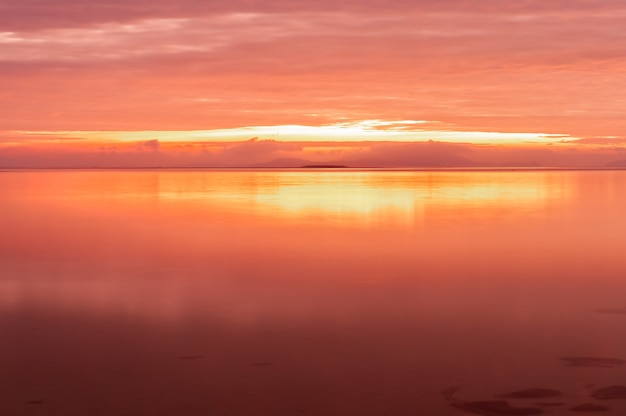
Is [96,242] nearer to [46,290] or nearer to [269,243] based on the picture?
[269,243]

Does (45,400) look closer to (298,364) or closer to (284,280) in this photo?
(298,364)

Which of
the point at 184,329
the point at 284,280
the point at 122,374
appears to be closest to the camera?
the point at 122,374

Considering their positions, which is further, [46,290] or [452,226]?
[452,226]

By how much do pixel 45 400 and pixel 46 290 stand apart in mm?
5074

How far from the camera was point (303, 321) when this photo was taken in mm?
8930

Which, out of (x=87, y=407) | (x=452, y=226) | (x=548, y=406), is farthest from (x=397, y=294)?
(x=452, y=226)

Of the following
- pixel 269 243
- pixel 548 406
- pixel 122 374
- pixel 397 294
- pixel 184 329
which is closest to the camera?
pixel 548 406

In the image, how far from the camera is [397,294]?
35.1 ft

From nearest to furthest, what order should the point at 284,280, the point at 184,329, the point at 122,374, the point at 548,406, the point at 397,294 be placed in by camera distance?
the point at 548,406 < the point at 122,374 < the point at 184,329 < the point at 397,294 < the point at 284,280

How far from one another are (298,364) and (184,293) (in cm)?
401

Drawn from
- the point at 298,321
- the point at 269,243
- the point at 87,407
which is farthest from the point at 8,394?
the point at 269,243

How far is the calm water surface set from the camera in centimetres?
632

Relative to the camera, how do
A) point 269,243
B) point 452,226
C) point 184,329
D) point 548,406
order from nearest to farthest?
point 548,406, point 184,329, point 269,243, point 452,226

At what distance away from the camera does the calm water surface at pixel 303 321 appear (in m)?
6.32
